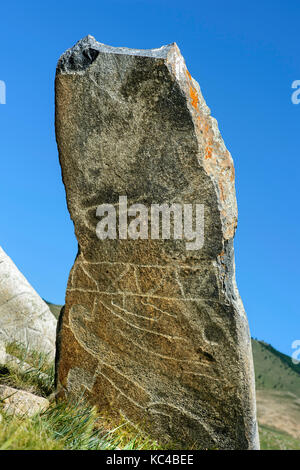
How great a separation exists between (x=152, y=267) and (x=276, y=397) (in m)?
9.22

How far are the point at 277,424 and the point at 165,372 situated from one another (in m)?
7.47

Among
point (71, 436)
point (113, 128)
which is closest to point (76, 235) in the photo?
point (113, 128)

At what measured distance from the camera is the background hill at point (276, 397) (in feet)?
32.9

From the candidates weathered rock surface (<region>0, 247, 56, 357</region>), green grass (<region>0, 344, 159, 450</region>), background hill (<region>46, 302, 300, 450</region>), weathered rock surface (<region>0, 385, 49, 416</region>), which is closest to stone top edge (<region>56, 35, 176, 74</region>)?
weathered rock surface (<region>0, 385, 49, 416</region>)

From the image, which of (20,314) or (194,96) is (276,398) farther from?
(194,96)

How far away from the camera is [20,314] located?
7699 millimetres

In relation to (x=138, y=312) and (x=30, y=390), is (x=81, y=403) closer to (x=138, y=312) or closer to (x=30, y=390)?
(x=30, y=390)

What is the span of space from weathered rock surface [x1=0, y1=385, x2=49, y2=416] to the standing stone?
0.46 meters

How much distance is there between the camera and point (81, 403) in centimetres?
490

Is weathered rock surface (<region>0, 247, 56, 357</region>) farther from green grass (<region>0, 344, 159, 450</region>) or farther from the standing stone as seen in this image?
the standing stone

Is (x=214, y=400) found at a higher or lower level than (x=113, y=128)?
lower

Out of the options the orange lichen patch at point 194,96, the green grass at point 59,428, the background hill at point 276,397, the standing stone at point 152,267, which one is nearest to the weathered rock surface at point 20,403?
the green grass at point 59,428

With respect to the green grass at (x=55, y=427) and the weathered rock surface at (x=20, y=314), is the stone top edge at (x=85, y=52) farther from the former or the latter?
the weathered rock surface at (x=20, y=314)

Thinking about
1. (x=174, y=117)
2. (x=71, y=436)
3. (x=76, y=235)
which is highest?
(x=174, y=117)
